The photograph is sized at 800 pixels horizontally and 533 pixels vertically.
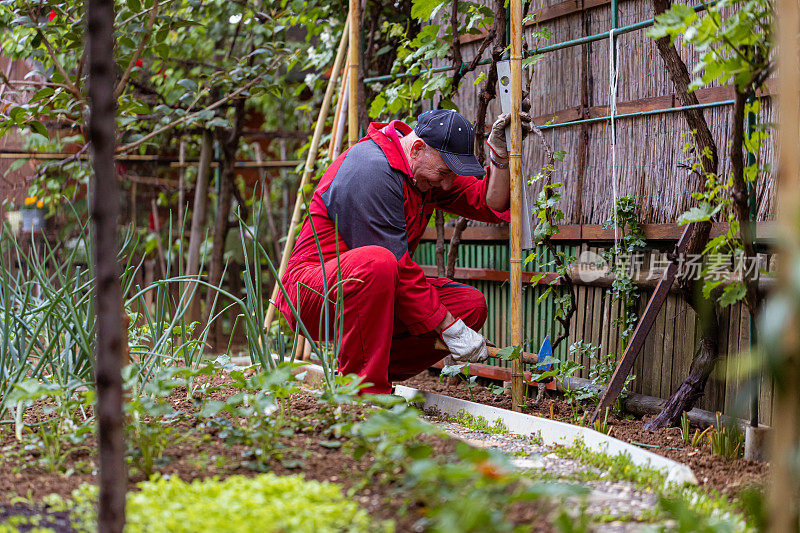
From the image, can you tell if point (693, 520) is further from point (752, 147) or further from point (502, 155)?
point (502, 155)

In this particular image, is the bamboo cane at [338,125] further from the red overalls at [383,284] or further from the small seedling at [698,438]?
the small seedling at [698,438]

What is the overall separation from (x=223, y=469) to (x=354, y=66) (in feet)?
9.38

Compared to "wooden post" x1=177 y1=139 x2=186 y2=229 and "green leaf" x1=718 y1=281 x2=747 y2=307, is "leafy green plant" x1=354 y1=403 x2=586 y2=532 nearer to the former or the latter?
"green leaf" x1=718 y1=281 x2=747 y2=307

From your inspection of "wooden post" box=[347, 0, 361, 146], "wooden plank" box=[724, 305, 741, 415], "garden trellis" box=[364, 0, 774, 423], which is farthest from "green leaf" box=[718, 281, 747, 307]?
"wooden post" box=[347, 0, 361, 146]

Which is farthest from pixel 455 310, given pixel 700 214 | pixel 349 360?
pixel 700 214

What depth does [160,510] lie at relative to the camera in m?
1.41

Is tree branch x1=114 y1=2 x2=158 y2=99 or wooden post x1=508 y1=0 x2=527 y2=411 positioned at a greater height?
tree branch x1=114 y1=2 x2=158 y2=99

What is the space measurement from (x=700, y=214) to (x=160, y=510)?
1777mm

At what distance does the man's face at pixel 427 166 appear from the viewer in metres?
3.10

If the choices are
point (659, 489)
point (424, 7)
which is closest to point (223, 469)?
point (659, 489)

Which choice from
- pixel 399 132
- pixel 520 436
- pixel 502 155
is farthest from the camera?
pixel 399 132

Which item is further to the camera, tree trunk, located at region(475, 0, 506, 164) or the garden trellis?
tree trunk, located at region(475, 0, 506, 164)

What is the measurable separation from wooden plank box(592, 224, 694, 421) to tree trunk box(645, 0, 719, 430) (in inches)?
2.3

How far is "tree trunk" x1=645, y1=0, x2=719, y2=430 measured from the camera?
105 inches
